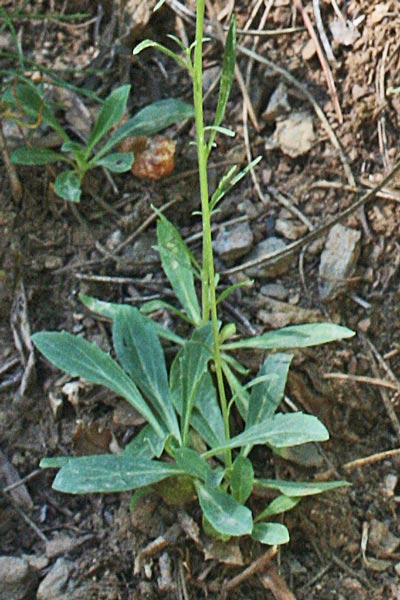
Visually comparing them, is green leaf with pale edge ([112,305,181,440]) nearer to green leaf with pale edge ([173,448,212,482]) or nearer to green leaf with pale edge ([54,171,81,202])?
green leaf with pale edge ([173,448,212,482])

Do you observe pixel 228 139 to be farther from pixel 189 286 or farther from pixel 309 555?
pixel 309 555

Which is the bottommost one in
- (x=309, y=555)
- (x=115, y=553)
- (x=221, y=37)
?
(x=309, y=555)

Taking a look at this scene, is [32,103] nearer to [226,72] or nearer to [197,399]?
[226,72]

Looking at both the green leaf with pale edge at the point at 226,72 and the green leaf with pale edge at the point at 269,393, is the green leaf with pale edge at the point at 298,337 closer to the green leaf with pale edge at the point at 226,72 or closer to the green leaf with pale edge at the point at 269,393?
the green leaf with pale edge at the point at 269,393

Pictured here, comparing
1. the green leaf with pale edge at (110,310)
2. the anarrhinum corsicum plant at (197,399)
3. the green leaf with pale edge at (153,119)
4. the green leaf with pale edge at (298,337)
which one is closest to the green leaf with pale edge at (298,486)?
the anarrhinum corsicum plant at (197,399)

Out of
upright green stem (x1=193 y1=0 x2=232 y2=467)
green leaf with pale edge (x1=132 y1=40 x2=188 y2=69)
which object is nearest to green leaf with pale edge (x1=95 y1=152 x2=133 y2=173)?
upright green stem (x1=193 y1=0 x2=232 y2=467)

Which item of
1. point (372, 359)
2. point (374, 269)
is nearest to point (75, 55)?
point (374, 269)
